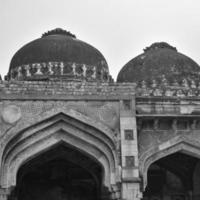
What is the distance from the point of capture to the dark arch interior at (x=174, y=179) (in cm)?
1264

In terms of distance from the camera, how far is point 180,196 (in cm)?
1371

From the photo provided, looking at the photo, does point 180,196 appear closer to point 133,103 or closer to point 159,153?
point 159,153

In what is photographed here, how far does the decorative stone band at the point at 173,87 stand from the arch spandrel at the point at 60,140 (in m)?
3.81

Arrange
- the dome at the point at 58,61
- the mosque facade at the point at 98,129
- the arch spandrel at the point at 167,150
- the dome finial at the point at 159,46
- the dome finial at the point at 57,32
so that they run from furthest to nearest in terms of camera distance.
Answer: the dome finial at the point at 159,46, the dome finial at the point at 57,32, the dome at the point at 58,61, the arch spandrel at the point at 167,150, the mosque facade at the point at 98,129

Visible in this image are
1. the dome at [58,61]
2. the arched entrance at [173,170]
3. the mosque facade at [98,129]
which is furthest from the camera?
the dome at [58,61]

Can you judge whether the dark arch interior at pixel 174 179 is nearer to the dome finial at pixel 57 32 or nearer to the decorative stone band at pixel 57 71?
the decorative stone band at pixel 57 71

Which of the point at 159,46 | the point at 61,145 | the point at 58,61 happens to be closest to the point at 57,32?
the point at 58,61

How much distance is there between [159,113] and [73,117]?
7.10ft

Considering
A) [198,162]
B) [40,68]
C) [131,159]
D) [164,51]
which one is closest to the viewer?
[131,159]

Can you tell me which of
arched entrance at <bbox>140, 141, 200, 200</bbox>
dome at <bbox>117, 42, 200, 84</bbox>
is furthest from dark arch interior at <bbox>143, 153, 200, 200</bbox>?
dome at <bbox>117, 42, 200, 84</bbox>

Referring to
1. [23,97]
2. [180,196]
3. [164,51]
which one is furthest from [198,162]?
[23,97]

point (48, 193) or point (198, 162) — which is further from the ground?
point (198, 162)

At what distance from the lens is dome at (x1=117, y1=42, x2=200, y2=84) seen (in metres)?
14.3

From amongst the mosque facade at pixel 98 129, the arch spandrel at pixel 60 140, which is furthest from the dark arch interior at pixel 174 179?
the arch spandrel at pixel 60 140
